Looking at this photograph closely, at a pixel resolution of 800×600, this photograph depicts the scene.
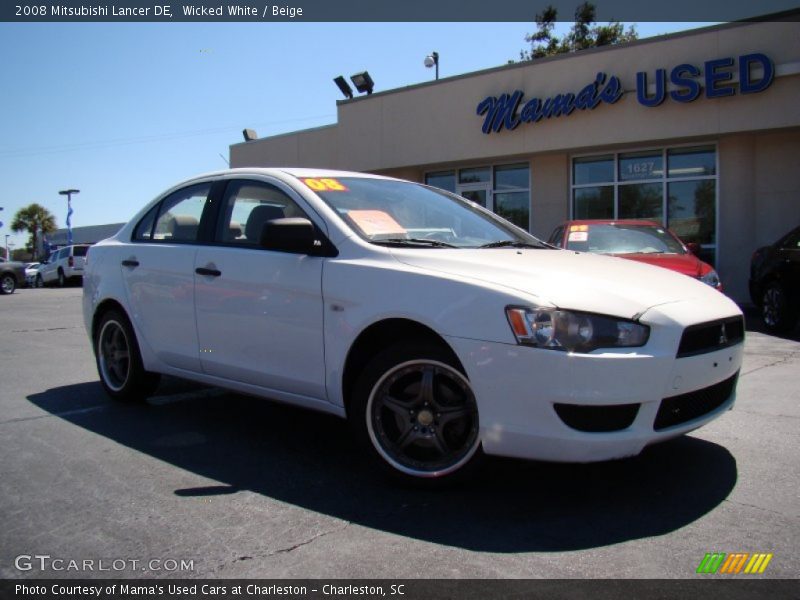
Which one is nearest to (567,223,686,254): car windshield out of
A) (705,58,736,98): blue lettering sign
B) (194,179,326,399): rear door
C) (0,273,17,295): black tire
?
(705,58,736,98): blue lettering sign

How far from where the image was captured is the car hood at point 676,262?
8.07m

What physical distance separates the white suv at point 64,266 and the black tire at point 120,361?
86.7 ft

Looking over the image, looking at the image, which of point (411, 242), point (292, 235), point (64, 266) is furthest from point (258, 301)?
point (64, 266)

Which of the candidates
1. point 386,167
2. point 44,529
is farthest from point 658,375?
point 386,167

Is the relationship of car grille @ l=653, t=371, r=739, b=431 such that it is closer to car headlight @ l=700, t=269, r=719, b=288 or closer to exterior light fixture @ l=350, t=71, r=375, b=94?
car headlight @ l=700, t=269, r=719, b=288

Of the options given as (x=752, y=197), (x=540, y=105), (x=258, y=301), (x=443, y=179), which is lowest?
(x=258, y=301)

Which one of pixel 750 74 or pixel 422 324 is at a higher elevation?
pixel 750 74

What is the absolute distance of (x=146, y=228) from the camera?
5277mm

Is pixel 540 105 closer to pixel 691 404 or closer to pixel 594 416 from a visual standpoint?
pixel 691 404

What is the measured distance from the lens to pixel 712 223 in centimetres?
1396

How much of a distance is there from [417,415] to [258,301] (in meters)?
1.22

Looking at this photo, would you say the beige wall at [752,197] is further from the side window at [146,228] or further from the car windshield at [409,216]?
the side window at [146,228]

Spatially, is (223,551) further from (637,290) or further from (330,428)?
(637,290)

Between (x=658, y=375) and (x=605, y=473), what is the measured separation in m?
0.85
